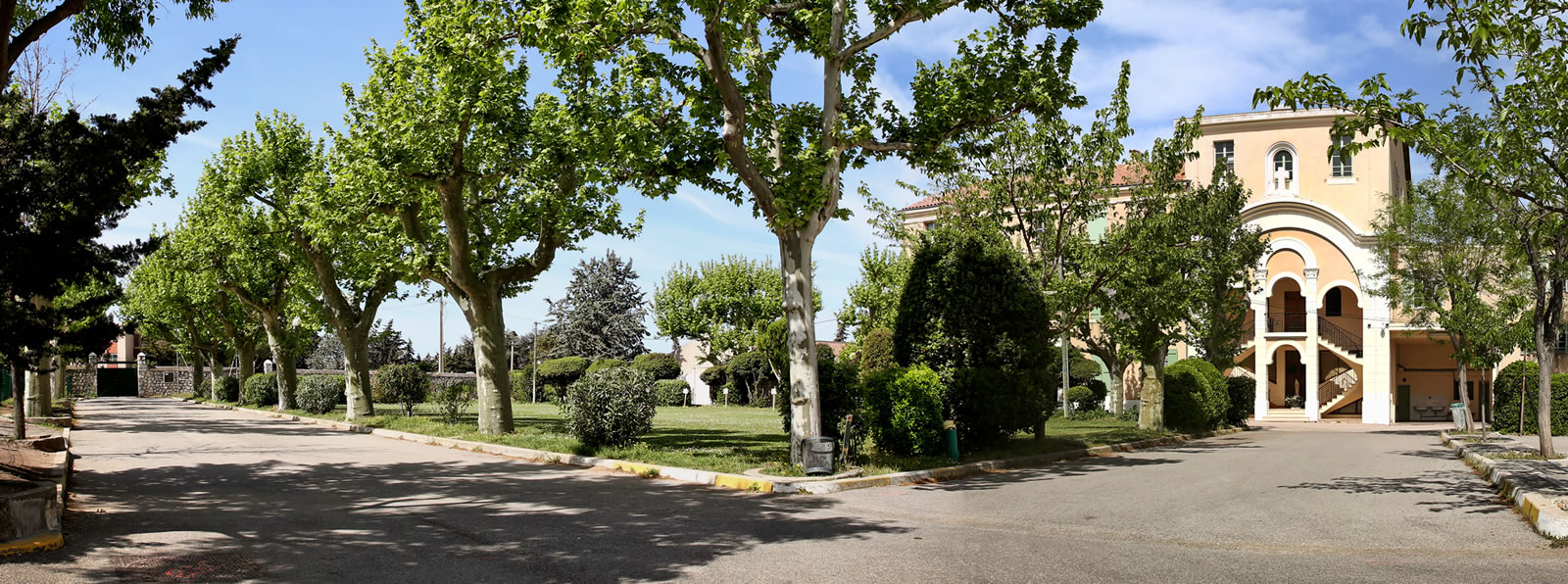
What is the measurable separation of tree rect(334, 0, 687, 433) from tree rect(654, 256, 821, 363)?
27.9 m

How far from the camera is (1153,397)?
86.7 feet

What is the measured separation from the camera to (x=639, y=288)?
74312 millimetres

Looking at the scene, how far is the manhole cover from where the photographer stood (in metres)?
6.63

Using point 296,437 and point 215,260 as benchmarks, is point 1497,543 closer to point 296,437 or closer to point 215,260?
point 296,437

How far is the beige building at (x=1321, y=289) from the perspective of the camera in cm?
4041

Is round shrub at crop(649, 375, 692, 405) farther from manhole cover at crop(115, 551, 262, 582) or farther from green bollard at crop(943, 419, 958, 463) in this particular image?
manhole cover at crop(115, 551, 262, 582)

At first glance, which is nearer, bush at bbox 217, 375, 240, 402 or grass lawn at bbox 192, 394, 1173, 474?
grass lawn at bbox 192, 394, 1173, 474

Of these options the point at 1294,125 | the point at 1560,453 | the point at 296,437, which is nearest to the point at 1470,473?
the point at 1560,453

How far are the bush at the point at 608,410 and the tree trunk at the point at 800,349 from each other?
370 centimetres

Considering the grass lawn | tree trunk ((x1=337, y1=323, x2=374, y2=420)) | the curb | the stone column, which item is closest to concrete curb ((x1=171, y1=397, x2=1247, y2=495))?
the curb

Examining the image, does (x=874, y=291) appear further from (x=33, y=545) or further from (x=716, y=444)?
(x=33, y=545)

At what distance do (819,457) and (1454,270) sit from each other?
22.3 m

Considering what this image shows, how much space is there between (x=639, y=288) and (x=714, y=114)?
2406 inches

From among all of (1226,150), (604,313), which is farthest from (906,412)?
(604,313)
